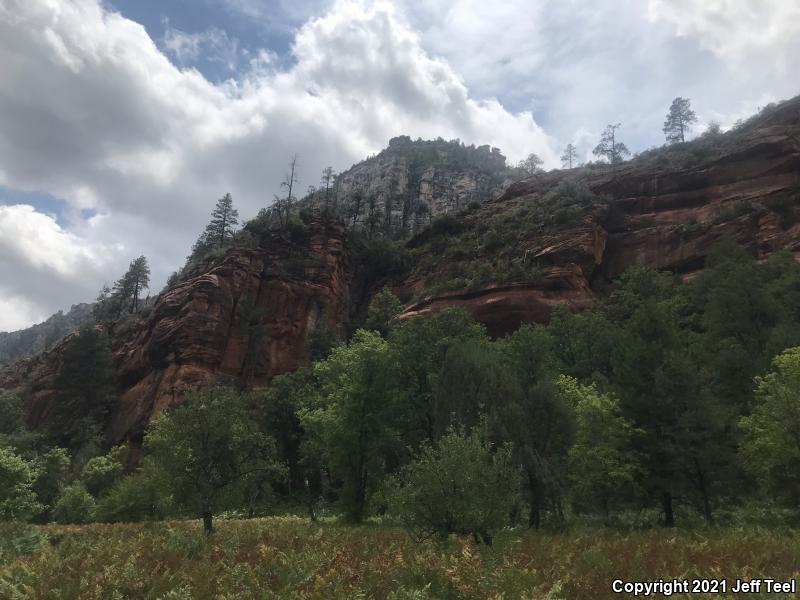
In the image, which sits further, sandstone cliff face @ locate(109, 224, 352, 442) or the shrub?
the shrub

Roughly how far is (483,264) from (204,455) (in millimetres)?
50722

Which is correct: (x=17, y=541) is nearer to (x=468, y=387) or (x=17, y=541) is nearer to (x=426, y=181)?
(x=468, y=387)

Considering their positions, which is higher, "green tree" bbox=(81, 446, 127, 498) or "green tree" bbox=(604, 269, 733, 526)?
"green tree" bbox=(604, 269, 733, 526)

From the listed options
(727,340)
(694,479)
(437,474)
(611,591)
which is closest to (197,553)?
(437,474)

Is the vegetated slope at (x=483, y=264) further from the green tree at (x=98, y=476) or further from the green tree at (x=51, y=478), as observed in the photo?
the green tree at (x=98, y=476)

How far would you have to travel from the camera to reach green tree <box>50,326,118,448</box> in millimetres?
61344

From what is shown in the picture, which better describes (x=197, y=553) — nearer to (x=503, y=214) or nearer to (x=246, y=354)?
(x=246, y=354)

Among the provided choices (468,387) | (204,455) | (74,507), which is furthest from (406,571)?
(74,507)

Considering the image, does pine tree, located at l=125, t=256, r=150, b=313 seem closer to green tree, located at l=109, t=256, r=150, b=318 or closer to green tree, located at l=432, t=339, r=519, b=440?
green tree, located at l=109, t=256, r=150, b=318

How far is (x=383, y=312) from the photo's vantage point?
2694 inches

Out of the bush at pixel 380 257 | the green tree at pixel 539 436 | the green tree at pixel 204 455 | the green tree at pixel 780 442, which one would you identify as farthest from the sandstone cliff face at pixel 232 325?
the green tree at pixel 780 442

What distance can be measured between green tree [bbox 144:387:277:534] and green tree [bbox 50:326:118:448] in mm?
45521

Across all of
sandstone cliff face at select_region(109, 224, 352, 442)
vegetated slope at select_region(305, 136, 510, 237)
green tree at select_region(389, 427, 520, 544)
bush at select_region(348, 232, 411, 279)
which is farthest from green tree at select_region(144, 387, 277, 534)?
vegetated slope at select_region(305, 136, 510, 237)

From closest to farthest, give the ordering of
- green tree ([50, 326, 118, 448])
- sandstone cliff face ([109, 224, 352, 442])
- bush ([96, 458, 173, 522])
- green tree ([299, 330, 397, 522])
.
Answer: green tree ([299, 330, 397, 522])
bush ([96, 458, 173, 522])
green tree ([50, 326, 118, 448])
sandstone cliff face ([109, 224, 352, 442])
